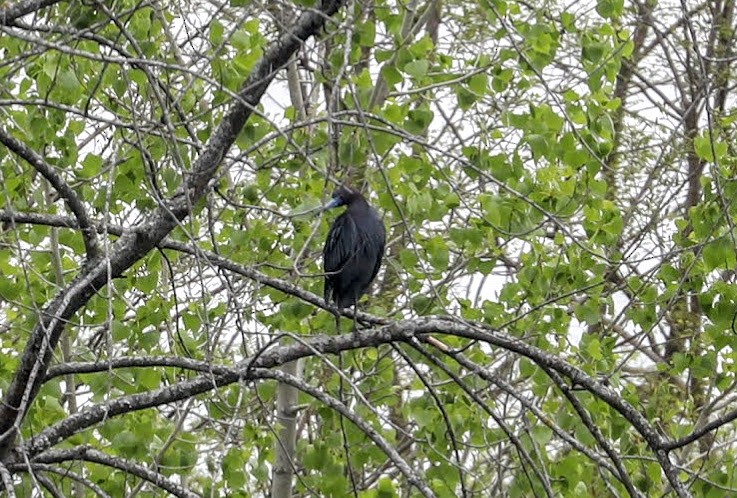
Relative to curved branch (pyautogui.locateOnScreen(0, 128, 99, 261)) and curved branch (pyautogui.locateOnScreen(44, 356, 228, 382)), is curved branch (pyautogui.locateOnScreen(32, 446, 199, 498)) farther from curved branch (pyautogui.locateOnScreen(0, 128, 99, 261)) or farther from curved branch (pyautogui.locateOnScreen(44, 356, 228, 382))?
curved branch (pyautogui.locateOnScreen(0, 128, 99, 261))

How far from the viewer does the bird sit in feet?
21.8

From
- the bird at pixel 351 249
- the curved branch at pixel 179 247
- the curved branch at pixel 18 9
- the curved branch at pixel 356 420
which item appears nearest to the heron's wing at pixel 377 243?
the bird at pixel 351 249

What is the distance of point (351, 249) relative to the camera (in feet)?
22.2

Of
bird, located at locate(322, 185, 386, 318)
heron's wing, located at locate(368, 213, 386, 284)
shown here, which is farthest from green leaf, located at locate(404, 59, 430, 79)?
heron's wing, located at locate(368, 213, 386, 284)

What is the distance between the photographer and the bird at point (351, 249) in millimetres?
6652

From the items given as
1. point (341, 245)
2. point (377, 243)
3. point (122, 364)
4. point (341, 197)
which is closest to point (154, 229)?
point (122, 364)

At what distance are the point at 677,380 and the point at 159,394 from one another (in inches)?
207

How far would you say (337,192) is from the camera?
6.70 m

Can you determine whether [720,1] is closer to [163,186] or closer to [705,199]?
[705,199]

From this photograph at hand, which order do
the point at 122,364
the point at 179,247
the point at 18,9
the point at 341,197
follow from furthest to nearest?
the point at 341,197 < the point at 122,364 < the point at 179,247 < the point at 18,9

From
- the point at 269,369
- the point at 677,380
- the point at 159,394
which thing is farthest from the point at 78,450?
the point at 677,380

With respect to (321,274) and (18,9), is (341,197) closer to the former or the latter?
(321,274)

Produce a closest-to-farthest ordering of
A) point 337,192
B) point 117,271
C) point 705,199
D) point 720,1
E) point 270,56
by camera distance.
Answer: point 270,56
point 117,271
point 705,199
point 337,192
point 720,1

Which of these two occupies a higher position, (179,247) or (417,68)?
(417,68)
